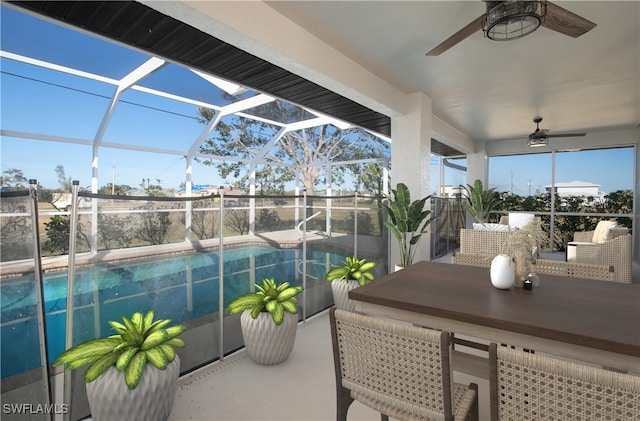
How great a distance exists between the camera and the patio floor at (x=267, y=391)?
6.75ft

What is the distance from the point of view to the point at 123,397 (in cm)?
171

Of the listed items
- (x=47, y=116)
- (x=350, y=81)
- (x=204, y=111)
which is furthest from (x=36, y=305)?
(x=204, y=111)

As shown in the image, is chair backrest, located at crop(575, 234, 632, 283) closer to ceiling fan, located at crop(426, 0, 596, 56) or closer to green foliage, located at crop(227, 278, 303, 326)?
ceiling fan, located at crop(426, 0, 596, 56)

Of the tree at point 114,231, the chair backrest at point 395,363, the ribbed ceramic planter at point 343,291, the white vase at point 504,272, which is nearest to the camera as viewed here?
the chair backrest at point 395,363

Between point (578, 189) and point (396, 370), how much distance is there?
9.81m

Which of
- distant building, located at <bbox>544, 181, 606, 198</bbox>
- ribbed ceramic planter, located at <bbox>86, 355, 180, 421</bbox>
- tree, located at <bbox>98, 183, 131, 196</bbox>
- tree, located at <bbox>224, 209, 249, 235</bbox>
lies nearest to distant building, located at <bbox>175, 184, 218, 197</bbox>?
tree, located at <bbox>98, 183, 131, 196</bbox>

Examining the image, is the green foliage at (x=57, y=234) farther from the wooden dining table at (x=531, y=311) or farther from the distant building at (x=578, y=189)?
the distant building at (x=578, y=189)

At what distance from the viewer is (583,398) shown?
94cm

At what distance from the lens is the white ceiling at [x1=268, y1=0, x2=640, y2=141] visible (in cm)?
294

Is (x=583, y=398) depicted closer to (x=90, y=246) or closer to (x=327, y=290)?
(x=90, y=246)

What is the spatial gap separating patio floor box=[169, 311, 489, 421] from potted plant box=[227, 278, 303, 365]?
0.11m

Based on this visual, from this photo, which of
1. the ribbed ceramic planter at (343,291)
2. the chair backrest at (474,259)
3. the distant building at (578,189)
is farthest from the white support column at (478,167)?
the chair backrest at (474,259)

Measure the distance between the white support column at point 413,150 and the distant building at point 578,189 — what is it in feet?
18.8

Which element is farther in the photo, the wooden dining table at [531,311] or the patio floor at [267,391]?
the patio floor at [267,391]
